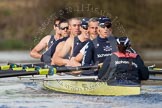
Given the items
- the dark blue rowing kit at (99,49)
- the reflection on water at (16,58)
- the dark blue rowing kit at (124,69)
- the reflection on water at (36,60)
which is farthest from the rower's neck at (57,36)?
the reflection on water at (16,58)

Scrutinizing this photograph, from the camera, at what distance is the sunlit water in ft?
34.8

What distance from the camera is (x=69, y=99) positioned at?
1144 centimetres

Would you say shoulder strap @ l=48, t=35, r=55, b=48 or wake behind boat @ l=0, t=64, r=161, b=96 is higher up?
shoulder strap @ l=48, t=35, r=55, b=48

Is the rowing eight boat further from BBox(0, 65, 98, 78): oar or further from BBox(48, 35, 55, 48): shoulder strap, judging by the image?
BBox(48, 35, 55, 48): shoulder strap

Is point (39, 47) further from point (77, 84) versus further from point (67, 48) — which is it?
point (77, 84)

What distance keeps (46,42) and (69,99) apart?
3874 millimetres

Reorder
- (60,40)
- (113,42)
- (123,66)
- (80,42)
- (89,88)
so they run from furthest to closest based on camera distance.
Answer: (60,40) < (80,42) < (113,42) < (89,88) < (123,66)

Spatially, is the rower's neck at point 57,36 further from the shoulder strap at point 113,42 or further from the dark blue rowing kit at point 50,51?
the shoulder strap at point 113,42

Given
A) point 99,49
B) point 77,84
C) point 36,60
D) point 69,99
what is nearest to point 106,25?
point 99,49

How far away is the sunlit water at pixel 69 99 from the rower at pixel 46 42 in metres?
1.91

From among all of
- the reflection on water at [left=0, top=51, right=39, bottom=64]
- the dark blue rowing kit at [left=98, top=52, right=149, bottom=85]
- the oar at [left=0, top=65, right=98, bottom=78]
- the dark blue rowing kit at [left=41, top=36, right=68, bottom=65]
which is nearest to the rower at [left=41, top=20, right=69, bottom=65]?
the dark blue rowing kit at [left=41, top=36, right=68, bottom=65]

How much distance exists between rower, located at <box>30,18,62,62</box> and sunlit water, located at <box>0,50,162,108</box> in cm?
191

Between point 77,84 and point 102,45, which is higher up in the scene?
point 102,45

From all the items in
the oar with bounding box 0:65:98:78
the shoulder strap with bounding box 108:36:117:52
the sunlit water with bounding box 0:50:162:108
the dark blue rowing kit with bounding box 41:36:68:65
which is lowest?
the sunlit water with bounding box 0:50:162:108
